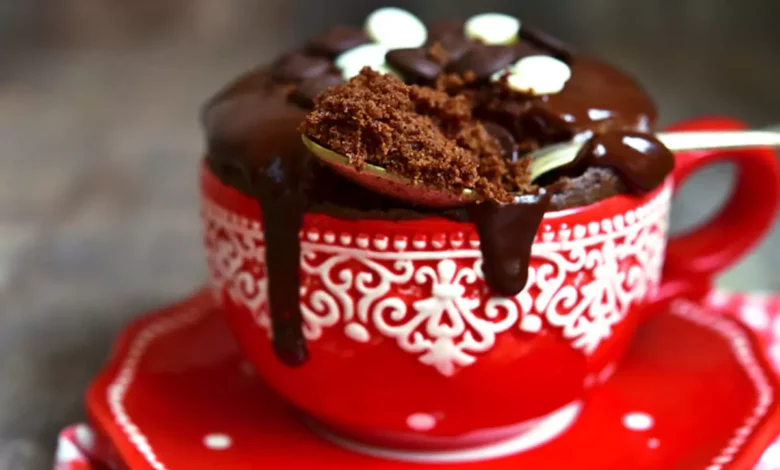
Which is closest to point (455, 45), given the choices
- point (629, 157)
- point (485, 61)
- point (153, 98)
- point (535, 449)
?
point (485, 61)

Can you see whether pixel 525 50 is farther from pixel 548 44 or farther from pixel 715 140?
pixel 715 140

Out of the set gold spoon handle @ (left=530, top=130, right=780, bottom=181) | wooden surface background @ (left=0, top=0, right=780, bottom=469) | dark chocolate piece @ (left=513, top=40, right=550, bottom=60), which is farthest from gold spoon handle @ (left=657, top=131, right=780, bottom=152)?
wooden surface background @ (left=0, top=0, right=780, bottom=469)

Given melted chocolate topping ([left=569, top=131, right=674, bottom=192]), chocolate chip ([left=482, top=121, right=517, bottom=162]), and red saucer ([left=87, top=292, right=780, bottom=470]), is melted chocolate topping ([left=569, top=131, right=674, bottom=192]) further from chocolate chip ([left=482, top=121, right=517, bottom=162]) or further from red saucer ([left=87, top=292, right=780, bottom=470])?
red saucer ([left=87, top=292, right=780, bottom=470])

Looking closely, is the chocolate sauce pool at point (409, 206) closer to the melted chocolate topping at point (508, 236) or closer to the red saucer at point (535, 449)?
the melted chocolate topping at point (508, 236)

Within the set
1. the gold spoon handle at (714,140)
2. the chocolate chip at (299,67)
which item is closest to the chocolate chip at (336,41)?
the chocolate chip at (299,67)

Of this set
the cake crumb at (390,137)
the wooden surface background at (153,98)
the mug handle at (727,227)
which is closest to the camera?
the cake crumb at (390,137)
